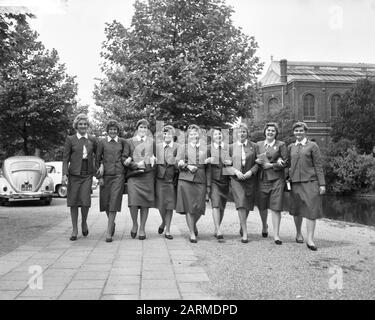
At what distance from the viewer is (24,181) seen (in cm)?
1820

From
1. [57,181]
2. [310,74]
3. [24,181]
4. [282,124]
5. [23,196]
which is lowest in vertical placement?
[23,196]

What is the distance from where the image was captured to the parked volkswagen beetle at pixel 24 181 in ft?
58.5

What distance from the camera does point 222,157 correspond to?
8203mm

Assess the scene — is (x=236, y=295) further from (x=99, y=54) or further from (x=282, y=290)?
(x=99, y=54)

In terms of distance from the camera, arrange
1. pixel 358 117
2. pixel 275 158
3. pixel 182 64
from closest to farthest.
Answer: pixel 275 158
pixel 182 64
pixel 358 117

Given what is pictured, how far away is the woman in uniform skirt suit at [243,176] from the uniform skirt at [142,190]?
1465 mm

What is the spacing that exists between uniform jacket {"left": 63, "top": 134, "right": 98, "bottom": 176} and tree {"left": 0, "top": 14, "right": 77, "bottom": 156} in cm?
1912

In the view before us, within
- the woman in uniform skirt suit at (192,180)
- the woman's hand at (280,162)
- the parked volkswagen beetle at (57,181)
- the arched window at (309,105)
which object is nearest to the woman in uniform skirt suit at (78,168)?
the woman in uniform skirt suit at (192,180)

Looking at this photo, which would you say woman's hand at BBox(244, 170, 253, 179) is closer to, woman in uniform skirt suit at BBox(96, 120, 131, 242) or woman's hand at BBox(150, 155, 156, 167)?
woman's hand at BBox(150, 155, 156, 167)

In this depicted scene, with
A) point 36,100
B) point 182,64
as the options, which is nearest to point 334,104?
point 36,100

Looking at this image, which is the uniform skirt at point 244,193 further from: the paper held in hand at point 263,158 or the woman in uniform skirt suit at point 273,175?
the paper held in hand at point 263,158

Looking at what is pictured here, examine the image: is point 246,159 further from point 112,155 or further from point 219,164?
point 112,155

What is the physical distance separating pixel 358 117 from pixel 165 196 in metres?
49.4

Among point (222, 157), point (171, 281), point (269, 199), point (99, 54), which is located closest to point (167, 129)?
point (222, 157)
